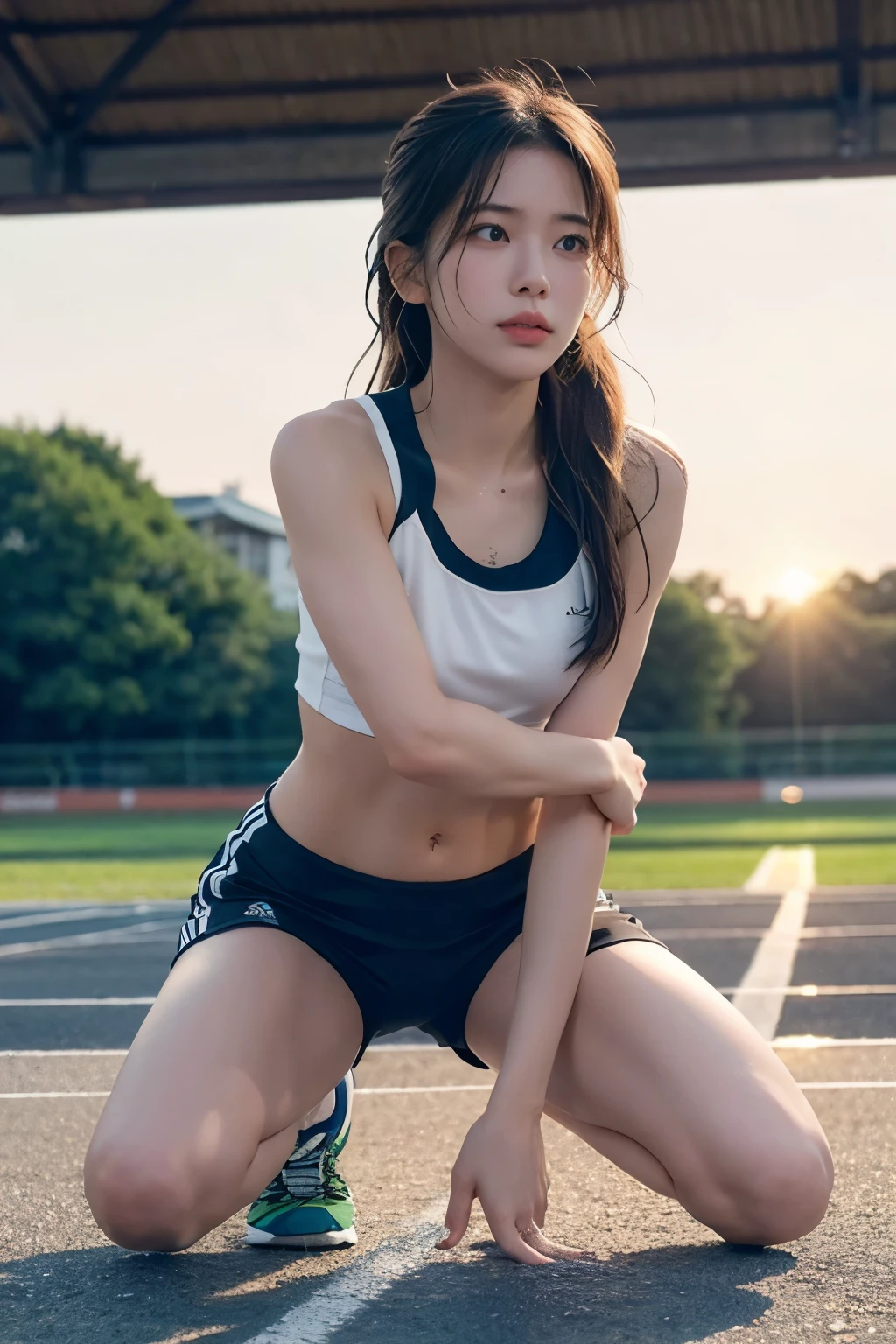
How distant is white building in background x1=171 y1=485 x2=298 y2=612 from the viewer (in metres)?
61.2

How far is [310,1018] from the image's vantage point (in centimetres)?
254

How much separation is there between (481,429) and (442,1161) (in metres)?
1.51

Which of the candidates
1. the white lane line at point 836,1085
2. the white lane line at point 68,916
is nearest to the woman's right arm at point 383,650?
the white lane line at point 836,1085

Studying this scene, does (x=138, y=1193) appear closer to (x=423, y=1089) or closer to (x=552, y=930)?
(x=552, y=930)

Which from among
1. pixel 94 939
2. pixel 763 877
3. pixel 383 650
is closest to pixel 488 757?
pixel 383 650

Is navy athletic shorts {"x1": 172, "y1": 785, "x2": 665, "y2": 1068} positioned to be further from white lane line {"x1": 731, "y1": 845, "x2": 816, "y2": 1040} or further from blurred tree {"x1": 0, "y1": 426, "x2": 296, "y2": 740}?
blurred tree {"x1": 0, "y1": 426, "x2": 296, "y2": 740}

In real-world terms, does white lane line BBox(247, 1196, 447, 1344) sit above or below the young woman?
below

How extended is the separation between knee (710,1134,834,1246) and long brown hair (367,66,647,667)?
33.8 inches

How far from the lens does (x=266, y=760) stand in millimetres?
40625

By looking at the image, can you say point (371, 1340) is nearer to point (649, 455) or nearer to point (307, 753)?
point (307, 753)

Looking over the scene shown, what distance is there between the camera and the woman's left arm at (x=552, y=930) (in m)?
2.22

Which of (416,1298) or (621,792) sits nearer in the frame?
(416,1298)

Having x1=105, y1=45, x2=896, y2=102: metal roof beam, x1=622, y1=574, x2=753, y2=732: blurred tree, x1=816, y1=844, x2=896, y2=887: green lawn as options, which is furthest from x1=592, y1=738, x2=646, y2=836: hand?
x1=622, y1=574, x2=753, y2=732: blurred tree

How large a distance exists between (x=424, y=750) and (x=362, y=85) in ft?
18.8
